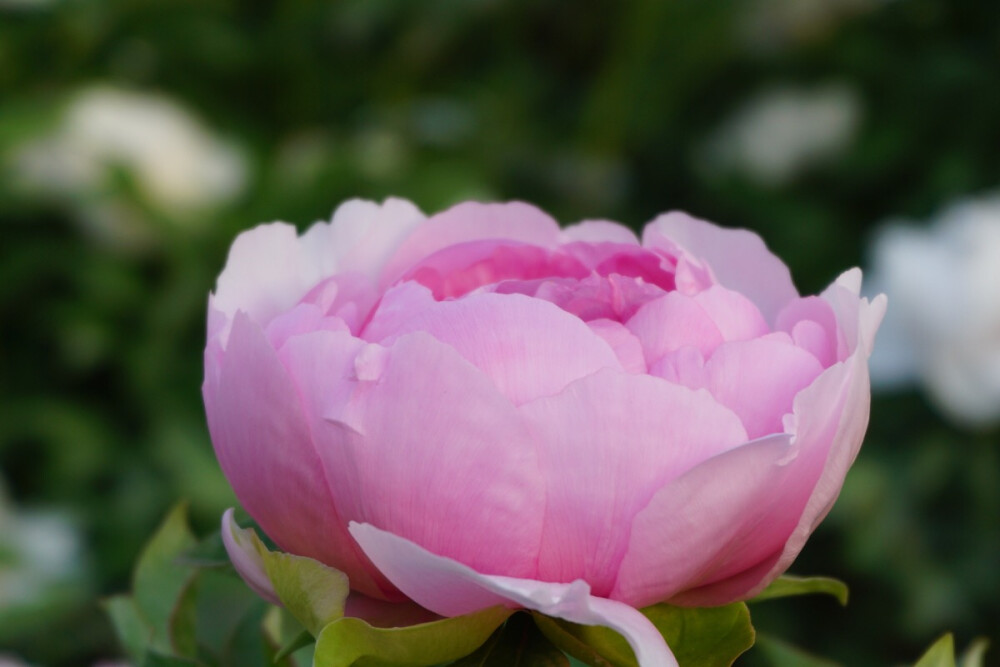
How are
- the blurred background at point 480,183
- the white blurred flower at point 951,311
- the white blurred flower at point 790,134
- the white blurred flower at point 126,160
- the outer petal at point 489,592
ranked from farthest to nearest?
the white blurred flower at point 790,134
the white blurred flower at point 126,160
the blurred background at point 480,183
the white blurred flower at point 951,311
the outer petal at point 489,592

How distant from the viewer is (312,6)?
235 centimetres

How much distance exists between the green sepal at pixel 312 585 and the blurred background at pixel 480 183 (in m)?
0.80

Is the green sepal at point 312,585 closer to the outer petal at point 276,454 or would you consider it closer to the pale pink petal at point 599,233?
the outer petal at point 276,454

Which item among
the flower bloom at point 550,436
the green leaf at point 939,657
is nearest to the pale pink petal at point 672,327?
the flower bloom at point 550,436

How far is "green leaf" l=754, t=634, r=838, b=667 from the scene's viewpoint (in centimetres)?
40

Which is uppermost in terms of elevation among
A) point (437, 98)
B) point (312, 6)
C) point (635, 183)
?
point (312, 6)

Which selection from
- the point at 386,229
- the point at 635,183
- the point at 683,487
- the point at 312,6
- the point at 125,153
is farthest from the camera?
the point at 635,183

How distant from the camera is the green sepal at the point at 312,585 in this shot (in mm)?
299

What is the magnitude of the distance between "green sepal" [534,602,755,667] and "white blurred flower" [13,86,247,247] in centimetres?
171

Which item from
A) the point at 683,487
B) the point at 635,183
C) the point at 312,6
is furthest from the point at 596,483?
the point at 635,183

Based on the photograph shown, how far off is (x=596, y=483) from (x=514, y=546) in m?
0.03

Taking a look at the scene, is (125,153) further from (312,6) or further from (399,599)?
(399,599)

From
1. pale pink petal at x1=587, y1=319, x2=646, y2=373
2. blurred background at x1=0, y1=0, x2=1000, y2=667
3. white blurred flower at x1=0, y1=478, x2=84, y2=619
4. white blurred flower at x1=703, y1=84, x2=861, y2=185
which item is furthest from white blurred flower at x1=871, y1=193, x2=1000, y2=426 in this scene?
pale pink petal at x1=587, y1=319, x2=646, y2=373

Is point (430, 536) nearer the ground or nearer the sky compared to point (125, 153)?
nearer the sky
